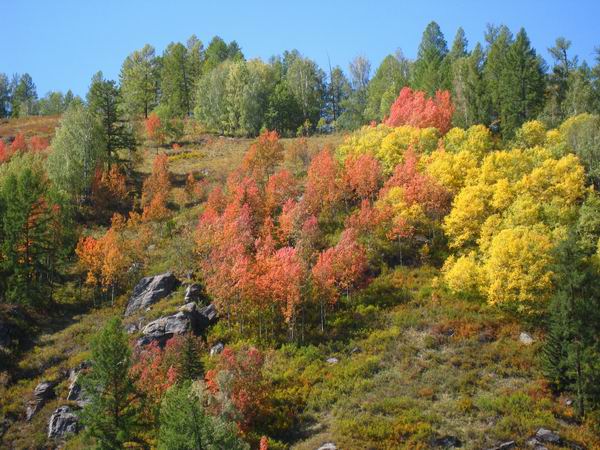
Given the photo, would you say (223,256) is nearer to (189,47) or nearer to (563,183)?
(563,183)

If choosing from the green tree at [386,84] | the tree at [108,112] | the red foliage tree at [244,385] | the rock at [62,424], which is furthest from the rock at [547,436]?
the green tree at [386,84]

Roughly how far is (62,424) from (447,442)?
2502cm

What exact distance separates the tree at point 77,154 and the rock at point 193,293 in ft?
84.0

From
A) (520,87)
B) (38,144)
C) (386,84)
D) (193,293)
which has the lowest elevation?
(193,293)

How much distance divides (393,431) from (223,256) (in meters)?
23.3

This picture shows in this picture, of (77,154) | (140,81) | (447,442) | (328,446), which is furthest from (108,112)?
(447,442)

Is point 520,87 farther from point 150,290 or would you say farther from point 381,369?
point 150,290

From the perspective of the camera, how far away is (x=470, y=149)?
67062mm

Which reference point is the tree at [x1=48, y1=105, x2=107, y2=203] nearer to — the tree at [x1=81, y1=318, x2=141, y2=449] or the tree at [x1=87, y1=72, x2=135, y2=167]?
the tree at [x1=87, y1=72, x2=135, y2=167]

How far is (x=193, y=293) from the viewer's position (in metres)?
53.8

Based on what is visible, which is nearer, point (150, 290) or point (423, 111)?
point (150, 290)

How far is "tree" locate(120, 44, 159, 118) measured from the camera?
113562mm

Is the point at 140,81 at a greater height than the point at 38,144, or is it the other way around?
the point at 140,81

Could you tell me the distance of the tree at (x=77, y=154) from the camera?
72.6 meters
